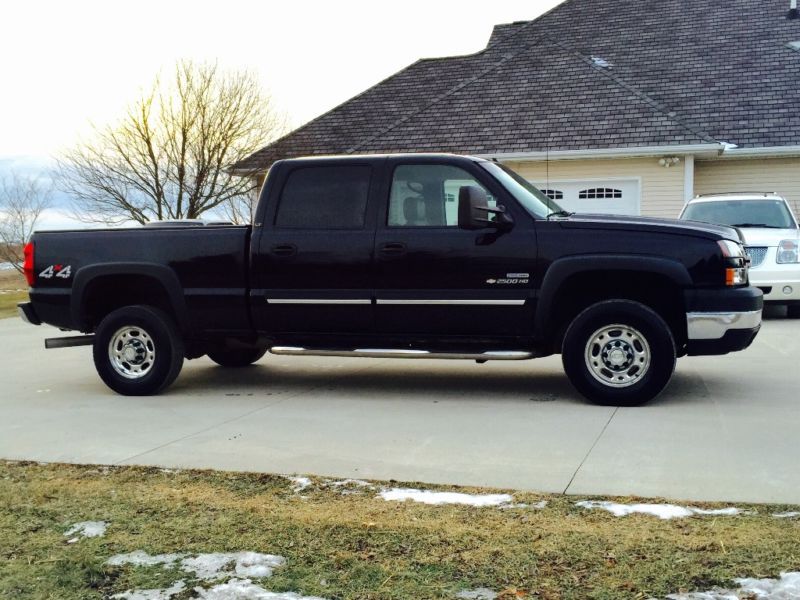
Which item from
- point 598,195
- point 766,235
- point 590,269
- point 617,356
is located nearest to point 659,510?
point 617,356

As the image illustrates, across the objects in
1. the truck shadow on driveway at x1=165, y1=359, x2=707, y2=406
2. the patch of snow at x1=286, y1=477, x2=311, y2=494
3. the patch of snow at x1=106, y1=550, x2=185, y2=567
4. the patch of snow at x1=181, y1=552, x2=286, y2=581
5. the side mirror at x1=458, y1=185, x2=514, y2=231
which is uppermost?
the side mirror at x1=458, y1=185, x2=514, y2=231

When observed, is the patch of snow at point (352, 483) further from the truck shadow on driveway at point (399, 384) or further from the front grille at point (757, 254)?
the front grille at point (757, 254)

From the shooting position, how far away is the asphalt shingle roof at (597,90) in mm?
18312

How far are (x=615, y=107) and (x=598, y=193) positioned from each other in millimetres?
2016

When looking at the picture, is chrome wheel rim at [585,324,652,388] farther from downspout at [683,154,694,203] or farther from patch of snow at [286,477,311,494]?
downspout at [683,154,694,203]

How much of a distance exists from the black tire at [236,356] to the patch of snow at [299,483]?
4529 mm

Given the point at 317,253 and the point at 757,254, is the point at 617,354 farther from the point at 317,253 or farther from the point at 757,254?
the point at 757,254

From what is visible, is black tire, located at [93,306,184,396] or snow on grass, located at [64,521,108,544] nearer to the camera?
snow on grass, located at [64,521,108,544]

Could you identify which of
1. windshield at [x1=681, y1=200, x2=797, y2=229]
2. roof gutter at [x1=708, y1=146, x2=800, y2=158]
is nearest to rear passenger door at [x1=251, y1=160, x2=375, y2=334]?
windshield at [x1=681, y1=200, x2=797, y2=229]

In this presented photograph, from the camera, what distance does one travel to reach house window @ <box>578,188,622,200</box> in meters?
18.4

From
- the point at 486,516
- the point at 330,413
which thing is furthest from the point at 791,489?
the point at 330,413

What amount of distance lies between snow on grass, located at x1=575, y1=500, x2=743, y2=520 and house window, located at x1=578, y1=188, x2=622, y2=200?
14705 mm

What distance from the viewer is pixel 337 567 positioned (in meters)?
3.62

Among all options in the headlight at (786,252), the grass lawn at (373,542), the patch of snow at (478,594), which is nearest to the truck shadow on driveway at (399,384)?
the grass lawn at (373,542)
